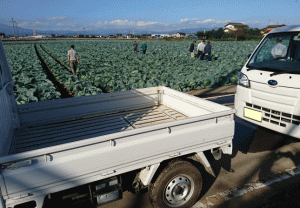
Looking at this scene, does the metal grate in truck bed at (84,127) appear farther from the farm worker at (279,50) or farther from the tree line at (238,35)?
the tree line at (238,35)

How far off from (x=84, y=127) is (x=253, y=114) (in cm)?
380

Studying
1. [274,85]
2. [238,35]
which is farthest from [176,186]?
[238,35]

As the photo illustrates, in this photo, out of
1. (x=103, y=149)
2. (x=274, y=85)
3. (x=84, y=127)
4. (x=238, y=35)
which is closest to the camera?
(x=103, y=149)

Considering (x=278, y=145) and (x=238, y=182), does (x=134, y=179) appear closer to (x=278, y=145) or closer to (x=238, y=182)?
(x=238, y=182)

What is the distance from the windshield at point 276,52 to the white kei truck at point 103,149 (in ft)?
7.38

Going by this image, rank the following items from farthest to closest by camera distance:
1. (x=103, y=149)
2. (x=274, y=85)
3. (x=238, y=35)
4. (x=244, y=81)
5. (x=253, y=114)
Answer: (x=238, y=35)
(x=244, y=81)
(x=253, y=114)
(x=274, y=85)
(x=103, y=149)

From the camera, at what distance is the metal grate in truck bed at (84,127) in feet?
11.9

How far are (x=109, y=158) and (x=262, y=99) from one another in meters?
3.95

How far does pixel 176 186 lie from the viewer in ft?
10.4

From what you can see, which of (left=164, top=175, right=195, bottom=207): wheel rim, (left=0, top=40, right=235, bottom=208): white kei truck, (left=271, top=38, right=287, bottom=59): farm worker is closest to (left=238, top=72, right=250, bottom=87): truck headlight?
(left=271, top=38, right=287, bottom=59): farm worker

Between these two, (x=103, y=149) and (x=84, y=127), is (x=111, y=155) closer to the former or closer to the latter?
(x=103, y=149)

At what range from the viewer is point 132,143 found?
2.61 meters

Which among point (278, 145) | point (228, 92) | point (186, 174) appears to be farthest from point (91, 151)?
point (228, 92)

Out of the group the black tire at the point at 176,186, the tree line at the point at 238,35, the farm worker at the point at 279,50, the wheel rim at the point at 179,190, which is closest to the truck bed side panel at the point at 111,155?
the black tire at the point at 176,186
